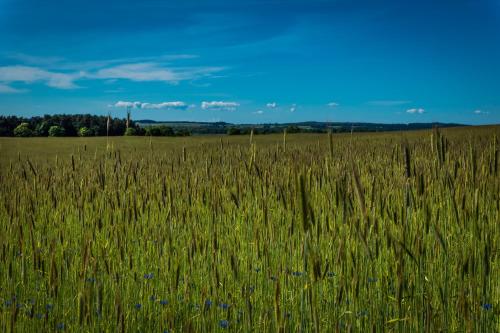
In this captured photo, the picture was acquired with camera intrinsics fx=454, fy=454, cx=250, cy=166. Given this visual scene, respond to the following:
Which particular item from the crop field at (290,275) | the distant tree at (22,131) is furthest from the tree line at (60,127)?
the crop field at (290,275)

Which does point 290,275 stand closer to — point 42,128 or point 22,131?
point 22,131

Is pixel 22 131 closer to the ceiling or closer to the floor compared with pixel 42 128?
closer to the floor

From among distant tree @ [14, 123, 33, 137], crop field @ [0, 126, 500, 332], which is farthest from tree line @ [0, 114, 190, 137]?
crop field @ [0, 126, 500, 332]

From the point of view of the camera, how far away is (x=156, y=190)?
5.44 metres

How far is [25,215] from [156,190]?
56.3 inches

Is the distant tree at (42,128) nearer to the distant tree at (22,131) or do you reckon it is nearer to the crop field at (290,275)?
the distant tree at (22,131)

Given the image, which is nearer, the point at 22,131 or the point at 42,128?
the point at 22,131

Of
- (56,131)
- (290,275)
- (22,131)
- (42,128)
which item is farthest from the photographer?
(42,128)

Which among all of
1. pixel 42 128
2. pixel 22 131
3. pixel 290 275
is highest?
pixel 42 128

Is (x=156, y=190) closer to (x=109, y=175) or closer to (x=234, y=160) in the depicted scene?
(x=109, y=175)

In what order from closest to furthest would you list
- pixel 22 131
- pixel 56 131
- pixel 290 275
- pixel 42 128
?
pixel 290 275, pixel 56 131, pixel 22 131, pixel 42 128

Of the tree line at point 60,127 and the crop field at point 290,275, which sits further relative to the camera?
the tree line at point 60,127

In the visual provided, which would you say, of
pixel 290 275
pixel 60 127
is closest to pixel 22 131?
pixel 60 127

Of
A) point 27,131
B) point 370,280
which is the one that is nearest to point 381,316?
point 370,280
